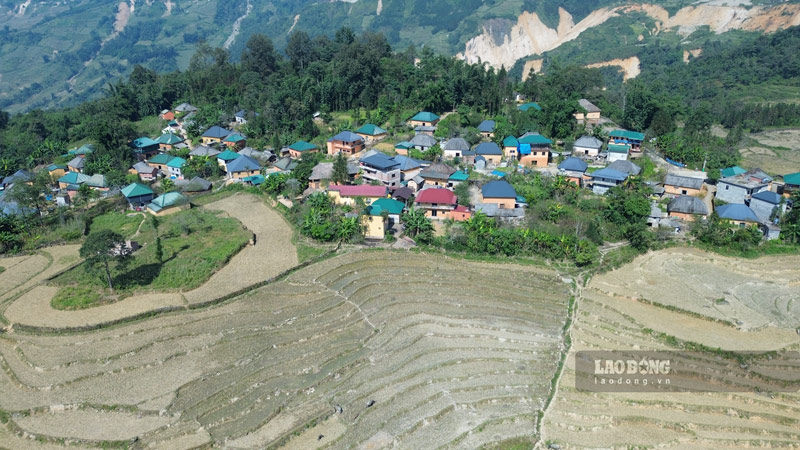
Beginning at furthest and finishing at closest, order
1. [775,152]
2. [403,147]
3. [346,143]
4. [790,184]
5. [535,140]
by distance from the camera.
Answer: [775,152] < [346,143] < [403,147] < [535,140] < [790,184]

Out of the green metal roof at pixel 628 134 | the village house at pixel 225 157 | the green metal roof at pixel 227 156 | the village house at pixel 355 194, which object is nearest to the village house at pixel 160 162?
the village house at pixel 225 157

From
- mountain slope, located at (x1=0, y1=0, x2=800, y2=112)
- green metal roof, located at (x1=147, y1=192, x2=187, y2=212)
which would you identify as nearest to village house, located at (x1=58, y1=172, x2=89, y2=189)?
green metal roof, located at (x1=147, y1=192, x2=187, y2=212)

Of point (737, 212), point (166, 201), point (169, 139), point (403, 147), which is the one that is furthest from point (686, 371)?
point (169, 139)

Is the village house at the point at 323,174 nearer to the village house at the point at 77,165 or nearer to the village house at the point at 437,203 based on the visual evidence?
the village house at the point at 437,203

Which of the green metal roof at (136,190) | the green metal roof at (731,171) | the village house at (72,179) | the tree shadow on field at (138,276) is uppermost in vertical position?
the village house at (72,179)

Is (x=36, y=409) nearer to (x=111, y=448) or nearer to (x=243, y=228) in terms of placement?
(x=111, y=448)

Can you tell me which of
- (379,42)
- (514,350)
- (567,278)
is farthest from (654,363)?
(379,42)

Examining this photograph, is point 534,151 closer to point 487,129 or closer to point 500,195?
point 487,129
